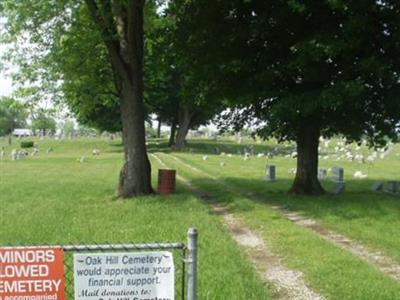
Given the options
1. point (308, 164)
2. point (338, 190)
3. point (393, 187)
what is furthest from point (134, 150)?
point (393, 187)

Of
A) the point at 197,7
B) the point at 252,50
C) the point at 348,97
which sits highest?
the point at 197,7

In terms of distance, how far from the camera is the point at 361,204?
17.5 meters

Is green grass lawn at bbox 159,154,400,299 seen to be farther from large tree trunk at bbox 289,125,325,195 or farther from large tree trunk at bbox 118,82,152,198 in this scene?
large tree trunk at bbox 118,82,152,198

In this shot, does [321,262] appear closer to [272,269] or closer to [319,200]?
[272,269]

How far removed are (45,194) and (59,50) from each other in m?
5.22

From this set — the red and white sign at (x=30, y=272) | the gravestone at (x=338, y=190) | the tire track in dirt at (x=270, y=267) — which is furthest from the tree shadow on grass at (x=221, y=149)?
the red and white sign at (x=30, y=272)

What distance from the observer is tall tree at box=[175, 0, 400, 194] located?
1697cm

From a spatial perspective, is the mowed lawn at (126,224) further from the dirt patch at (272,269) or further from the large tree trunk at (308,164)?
the large tree trunk at (308,164)

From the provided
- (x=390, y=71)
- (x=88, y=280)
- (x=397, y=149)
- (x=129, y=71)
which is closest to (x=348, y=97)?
(x=390, y=71)

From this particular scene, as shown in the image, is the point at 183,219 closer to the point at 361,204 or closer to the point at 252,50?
the point at 361,204

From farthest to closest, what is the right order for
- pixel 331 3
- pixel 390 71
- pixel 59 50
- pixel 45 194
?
pixel 59 50, pixel 45 194, pixel 390 71, pixel 331 3

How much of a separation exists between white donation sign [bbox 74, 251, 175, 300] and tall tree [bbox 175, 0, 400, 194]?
1173 centimetres

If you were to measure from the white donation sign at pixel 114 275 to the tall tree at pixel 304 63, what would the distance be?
11731 millimetres

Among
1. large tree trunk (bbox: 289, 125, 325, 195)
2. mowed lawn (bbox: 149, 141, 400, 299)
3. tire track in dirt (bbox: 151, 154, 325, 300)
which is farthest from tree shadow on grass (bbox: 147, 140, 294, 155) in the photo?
tire track in dirt (bbox: 151, 154, 325, 300)
